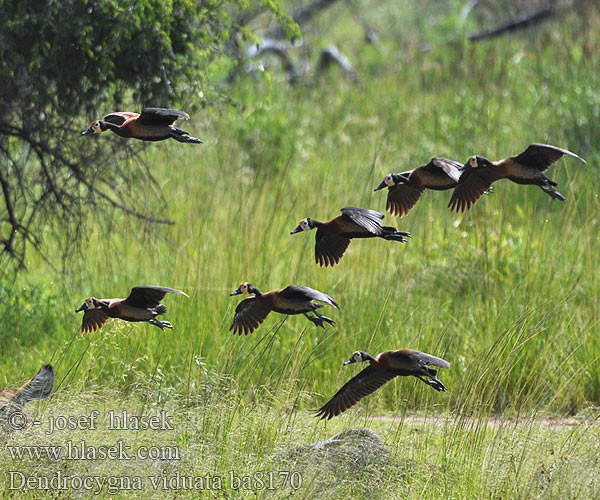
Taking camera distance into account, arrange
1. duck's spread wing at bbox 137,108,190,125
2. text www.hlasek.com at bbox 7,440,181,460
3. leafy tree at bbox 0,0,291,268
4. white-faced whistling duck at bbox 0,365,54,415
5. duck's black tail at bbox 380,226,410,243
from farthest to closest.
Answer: leafy tree at bbox 0,0,291,268 < white-faced whistling duck at bbox 0,365,54,415 < text www.hlasek.com at bbox 7,440,181,460 < duck's spread wing at bbox 137,108,190,125 < duck's black tail at bbox 380,226,410,243

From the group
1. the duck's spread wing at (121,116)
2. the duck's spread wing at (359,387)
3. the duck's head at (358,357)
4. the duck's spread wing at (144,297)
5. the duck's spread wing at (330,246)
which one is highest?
the duck's spread wing at (121,116)

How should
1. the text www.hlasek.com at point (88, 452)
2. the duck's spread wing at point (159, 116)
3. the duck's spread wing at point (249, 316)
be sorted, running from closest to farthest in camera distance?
the duck's spread wing at point (159, 116)
the duck's spread wing at point (249, 316)
the text www.hlasek.com at point (88, 452)

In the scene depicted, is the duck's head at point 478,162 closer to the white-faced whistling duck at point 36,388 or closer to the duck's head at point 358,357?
the duck's head at point 358,357

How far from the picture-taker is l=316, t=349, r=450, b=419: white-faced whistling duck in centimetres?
286

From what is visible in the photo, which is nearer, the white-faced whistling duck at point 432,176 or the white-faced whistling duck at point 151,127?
the white-faced whistling duck at point 432,176

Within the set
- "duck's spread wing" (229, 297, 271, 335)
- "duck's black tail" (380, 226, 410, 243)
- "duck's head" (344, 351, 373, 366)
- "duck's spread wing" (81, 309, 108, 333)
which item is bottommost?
"duck's head" (344, 351, 373, 366)

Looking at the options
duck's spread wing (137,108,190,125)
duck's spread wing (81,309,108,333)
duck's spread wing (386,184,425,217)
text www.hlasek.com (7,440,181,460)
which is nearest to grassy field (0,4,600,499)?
text www.hlasek.com (7,440,181,460)

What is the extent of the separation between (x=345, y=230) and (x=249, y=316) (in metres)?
0.49

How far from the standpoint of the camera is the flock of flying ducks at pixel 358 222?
8.40 ft

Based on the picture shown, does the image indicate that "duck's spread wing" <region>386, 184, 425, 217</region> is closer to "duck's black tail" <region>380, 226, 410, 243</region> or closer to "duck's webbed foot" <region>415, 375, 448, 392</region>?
"duck's black tail" <region>380, 226, 410, 243</region>

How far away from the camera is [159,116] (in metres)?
2.76

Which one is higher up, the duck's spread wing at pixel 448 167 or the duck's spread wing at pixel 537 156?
the duck's spread wing at pixel 537 156

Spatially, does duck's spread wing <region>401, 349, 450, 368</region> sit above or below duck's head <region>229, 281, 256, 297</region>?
below

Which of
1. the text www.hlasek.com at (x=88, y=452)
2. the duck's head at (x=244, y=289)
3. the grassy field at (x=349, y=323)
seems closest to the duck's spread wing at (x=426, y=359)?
the duck's head at (x=244, y=289)
